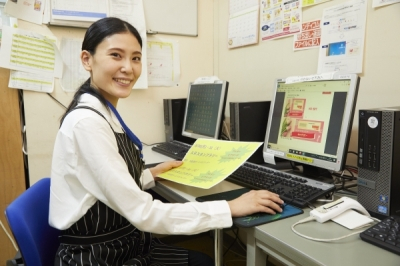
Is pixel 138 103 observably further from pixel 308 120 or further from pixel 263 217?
pixel 263 217

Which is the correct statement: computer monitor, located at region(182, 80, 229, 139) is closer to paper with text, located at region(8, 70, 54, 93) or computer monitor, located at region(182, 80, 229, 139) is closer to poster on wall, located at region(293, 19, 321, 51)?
poster on wall, located at region(293, 19, 321, 51)

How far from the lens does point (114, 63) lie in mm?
967

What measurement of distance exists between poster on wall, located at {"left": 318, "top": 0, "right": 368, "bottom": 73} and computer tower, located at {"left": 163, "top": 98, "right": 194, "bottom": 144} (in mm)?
854

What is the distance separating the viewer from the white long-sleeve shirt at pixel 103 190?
29.9 inches

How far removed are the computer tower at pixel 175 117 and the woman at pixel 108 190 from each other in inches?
31.8

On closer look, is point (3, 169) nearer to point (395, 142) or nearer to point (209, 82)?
point (209, 82)

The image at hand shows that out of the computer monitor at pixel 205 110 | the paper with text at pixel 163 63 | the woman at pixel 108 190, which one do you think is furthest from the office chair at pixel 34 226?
the paper with text at pixel 163 63

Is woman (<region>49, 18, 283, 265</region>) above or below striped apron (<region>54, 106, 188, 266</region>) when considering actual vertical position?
above

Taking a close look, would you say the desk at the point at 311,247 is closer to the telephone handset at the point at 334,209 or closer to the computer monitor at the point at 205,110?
the telephone handset at the point at 334,209

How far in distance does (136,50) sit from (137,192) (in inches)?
19.6

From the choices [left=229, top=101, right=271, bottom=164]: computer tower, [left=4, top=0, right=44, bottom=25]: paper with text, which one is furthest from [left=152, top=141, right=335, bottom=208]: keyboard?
[left=4, top=0, right=44, bottom=25]: paper with text

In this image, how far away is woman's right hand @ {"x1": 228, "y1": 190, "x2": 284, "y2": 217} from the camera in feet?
2.59

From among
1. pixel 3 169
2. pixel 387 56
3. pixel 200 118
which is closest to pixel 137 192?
pixel 200 118

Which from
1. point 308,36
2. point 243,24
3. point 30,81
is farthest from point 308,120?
point 30,81
